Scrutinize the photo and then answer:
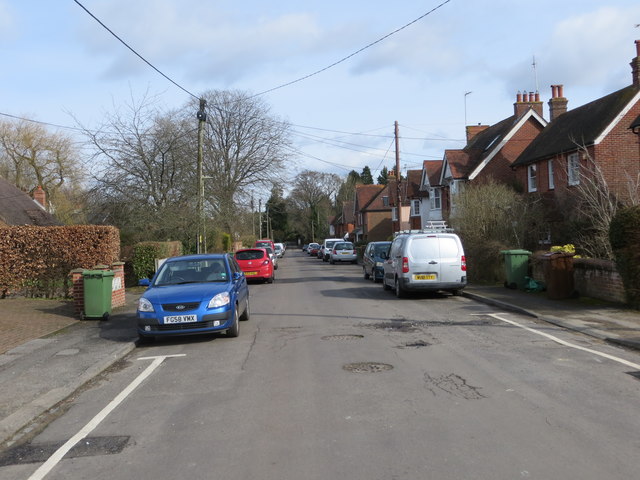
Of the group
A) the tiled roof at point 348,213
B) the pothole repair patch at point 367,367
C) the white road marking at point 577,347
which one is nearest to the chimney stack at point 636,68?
the white road marking at point 577,347

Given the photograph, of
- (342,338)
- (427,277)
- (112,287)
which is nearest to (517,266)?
(427,277)

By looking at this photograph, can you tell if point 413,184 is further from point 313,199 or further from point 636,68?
point 313,199

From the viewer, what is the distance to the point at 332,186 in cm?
10956

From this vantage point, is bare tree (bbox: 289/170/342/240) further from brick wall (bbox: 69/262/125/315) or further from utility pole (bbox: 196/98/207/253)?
brick wall (bbox: 69/262/125/315)

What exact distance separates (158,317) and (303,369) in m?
3.18

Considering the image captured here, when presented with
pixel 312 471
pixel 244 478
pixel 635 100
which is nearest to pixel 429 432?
pixel 312 471

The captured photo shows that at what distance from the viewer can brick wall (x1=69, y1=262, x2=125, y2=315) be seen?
13.5 meters

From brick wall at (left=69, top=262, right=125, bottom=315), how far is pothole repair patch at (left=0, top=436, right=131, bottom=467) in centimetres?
858

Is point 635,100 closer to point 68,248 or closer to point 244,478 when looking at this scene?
point 68,248

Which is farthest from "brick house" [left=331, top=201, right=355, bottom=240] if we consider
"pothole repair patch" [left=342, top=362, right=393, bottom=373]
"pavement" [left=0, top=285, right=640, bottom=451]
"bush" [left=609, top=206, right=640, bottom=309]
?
"pothole repair patch" [left=342, top=362, right=393, bottom=373]

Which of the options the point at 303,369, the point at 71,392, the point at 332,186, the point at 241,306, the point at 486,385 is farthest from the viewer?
the point at 332,186

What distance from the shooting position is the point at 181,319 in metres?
9.78

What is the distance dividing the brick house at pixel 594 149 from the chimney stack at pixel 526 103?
6.83m

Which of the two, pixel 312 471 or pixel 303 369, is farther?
pixel 303 369
